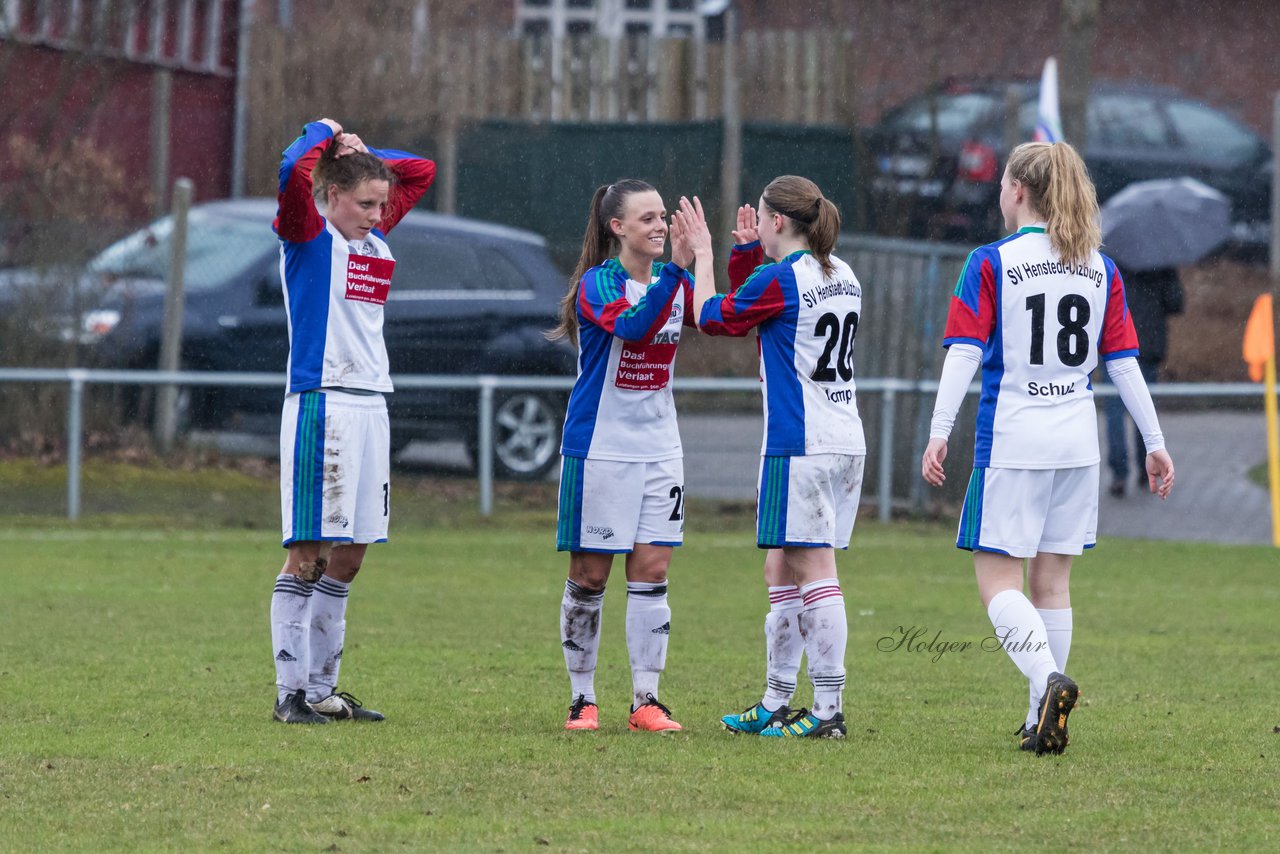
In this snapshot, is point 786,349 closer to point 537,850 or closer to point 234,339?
point 537,850

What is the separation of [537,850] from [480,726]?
1771 mm

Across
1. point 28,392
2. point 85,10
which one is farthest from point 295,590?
point 85,10

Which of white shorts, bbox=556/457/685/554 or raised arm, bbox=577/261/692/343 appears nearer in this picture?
raised arm, bbox=577/261/692/343

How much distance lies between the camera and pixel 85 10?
52.4 ft

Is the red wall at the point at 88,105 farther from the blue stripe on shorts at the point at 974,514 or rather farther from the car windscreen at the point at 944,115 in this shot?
the blue stripe on shorts at the point at 974,514

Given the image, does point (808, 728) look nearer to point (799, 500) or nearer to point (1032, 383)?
point (799, 500)

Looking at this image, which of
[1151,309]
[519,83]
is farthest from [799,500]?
[519,83]

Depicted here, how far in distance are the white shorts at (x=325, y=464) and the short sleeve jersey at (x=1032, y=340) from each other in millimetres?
1919

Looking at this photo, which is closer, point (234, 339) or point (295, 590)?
point (295, 590)

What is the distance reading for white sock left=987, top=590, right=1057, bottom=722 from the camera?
5930mm

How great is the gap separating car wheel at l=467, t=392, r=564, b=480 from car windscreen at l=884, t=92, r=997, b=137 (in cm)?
561

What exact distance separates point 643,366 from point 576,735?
118 centimetres

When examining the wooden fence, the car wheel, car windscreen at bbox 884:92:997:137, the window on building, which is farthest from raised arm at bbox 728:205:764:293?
the window on building

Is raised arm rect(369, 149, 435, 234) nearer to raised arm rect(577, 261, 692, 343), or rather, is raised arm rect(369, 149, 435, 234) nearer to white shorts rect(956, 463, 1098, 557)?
raised arm rect(577, 261, 692, 343)
